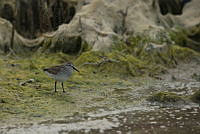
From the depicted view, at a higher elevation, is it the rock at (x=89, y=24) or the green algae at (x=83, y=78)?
the rock at (x=89, y=24)

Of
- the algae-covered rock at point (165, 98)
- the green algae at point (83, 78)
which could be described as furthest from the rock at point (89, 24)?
the algae-covered rock at point (165, 98)

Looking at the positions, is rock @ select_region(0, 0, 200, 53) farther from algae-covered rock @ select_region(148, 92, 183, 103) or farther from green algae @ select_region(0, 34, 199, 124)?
algae-covered rock @ select_region(148, 92, 183, 103)

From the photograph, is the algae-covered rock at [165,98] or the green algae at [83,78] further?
the algae-covered rock at [165,98]

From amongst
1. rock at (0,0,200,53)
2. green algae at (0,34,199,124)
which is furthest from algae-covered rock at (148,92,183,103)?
rock at (0,0,200,53)

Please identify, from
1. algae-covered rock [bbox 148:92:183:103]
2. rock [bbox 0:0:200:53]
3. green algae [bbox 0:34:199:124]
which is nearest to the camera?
green algae [bbox 0:34:199:124]

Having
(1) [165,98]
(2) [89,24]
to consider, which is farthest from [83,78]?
(1) [165,98]

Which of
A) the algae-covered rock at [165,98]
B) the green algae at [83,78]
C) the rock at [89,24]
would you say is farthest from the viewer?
the rock at [89,24]

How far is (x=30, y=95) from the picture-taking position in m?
10.9

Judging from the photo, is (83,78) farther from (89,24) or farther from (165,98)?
(165,98)

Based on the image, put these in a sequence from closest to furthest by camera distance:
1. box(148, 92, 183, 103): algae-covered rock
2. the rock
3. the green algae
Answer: the green algae
box(148, 92, 183, 103): algae-covered rock
the rock

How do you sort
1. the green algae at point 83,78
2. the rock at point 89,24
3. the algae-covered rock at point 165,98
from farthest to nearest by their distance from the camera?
the rock at point 89,24, the algae-covered rock at point 165,98, the green algae at point 83,78

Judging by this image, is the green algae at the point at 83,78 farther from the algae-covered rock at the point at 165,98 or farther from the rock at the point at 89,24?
the rock at the point at 89,24

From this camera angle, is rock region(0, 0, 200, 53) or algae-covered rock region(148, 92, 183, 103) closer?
algae-covered rock region(148, 92, 183, 103)

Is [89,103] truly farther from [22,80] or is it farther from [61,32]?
[61,32]
